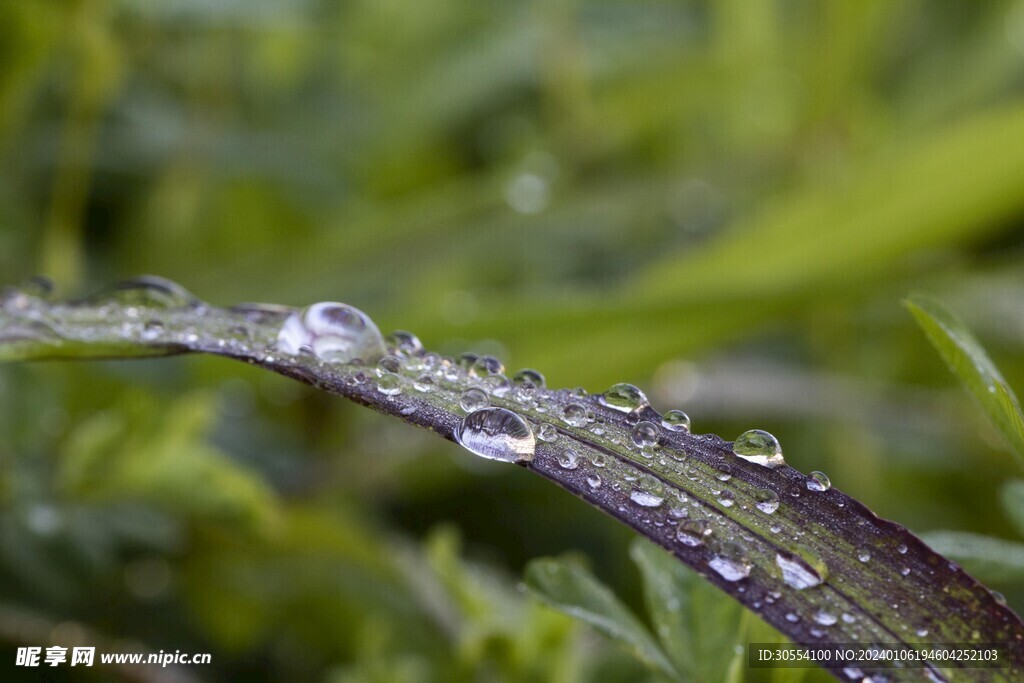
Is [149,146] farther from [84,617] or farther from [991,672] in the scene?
[991,672]

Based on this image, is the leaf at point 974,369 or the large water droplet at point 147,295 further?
the large water droplet at point 147,295

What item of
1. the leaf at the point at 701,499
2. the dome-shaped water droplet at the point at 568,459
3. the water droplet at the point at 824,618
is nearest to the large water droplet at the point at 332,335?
the leaf at the point at 701,499

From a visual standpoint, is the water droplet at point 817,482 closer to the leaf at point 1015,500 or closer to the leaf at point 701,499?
the leaf at point 701,499

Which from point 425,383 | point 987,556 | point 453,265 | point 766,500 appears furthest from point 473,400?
point 453,265

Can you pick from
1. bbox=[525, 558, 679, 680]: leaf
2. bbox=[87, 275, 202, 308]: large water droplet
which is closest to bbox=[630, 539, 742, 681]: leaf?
bbox=[525, 558, 679, 680]: leaf

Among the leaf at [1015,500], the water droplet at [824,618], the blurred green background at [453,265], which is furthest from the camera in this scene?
the blurred green background at [453,265]

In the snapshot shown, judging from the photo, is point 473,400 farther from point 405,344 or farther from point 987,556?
point 987,556

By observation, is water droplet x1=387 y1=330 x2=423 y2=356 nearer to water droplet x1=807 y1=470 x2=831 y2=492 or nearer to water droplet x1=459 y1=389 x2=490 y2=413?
water droplet x1=459 y1=389 x2=490 y2=413
